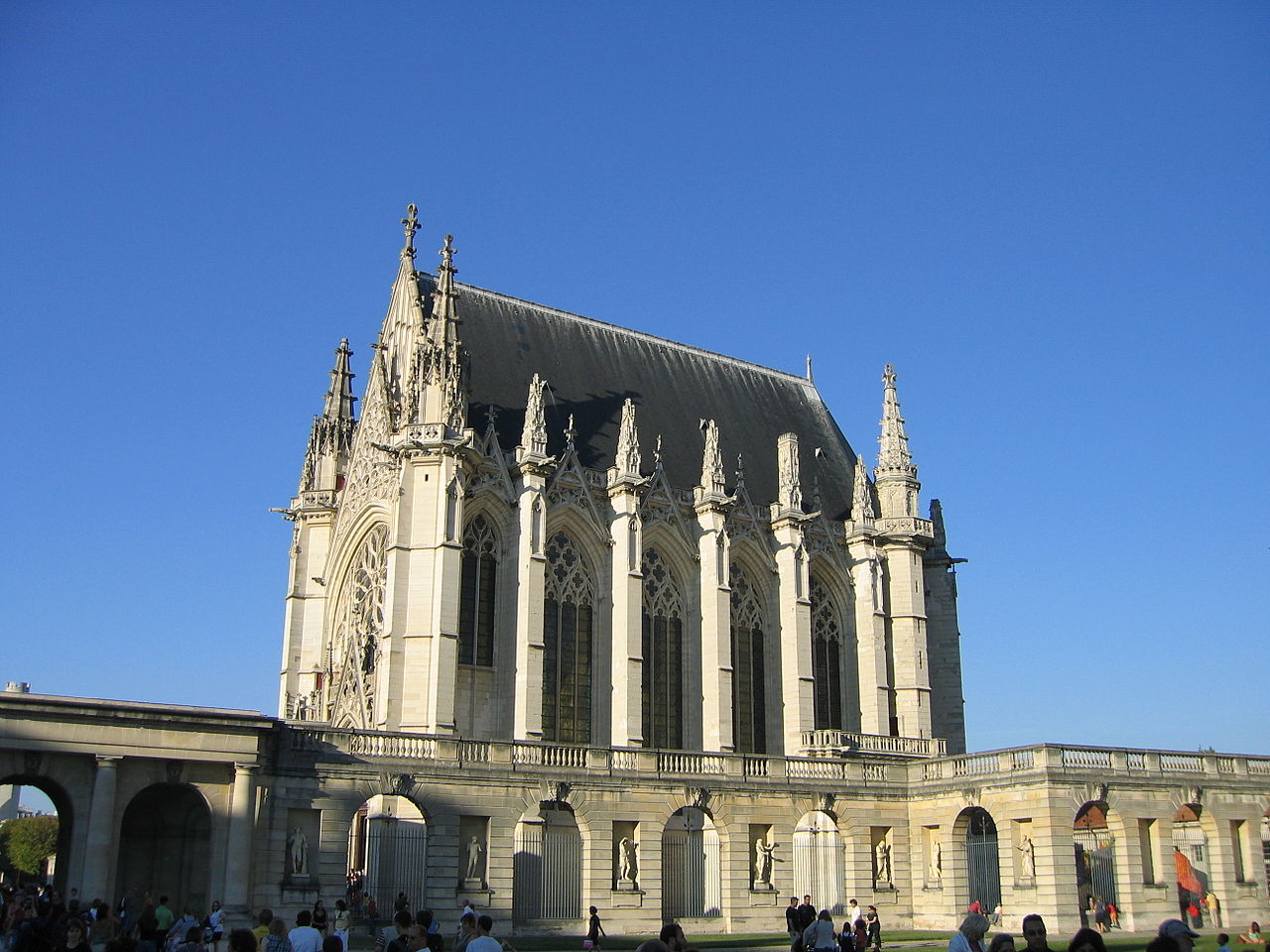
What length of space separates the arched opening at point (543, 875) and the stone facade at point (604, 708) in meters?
0.07

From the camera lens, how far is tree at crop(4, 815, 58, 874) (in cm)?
7488

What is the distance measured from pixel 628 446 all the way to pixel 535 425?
11.7 ft

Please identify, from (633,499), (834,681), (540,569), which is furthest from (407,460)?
(834,681)

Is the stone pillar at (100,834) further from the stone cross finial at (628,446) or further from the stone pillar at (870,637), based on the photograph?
the stone pillar at (870,637)

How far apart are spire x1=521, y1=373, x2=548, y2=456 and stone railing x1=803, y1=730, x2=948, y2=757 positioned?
12.7 m

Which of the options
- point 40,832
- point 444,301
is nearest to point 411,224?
point 444,301

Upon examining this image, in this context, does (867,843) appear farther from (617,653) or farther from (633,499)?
(633,499)

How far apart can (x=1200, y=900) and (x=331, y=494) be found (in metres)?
28.6

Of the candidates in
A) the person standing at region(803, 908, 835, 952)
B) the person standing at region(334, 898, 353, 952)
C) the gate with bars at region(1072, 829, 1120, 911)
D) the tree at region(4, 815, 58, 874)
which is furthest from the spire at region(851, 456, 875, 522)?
the tree at region(4, 815, 58, 874)

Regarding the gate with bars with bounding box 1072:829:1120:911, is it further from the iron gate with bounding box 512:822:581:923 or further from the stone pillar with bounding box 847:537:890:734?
the iron gate with bounding box 512:822:581:923

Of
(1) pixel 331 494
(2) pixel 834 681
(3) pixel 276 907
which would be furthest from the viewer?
(2) pixel 834 681

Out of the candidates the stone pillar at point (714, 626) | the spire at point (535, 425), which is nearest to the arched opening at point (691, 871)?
the stone pillar at point (714, 626)

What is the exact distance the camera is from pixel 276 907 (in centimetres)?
2659

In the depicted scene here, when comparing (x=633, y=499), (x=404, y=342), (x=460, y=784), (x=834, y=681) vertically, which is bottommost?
(x=460, y=784)
